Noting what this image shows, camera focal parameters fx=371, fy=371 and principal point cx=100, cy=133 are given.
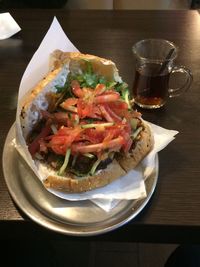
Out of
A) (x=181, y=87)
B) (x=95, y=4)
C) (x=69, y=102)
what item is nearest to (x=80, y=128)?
(x=69, y=102)

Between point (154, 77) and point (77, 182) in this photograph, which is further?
point (154, 77)

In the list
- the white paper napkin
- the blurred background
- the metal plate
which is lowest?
the blurred background

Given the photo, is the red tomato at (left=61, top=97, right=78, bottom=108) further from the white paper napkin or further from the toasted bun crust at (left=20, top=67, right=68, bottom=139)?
the white paper napkin

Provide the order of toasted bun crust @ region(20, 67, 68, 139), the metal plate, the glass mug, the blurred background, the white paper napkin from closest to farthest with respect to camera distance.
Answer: the metal plate, toasted bun crust @ region(20, 67, 68, 139), the glass mug, the white paper napkin, the blurred background

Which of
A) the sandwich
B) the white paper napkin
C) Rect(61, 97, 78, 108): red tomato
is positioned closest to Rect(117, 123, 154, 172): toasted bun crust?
the sandwich

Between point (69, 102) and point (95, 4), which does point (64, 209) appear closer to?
point (69, 102)
